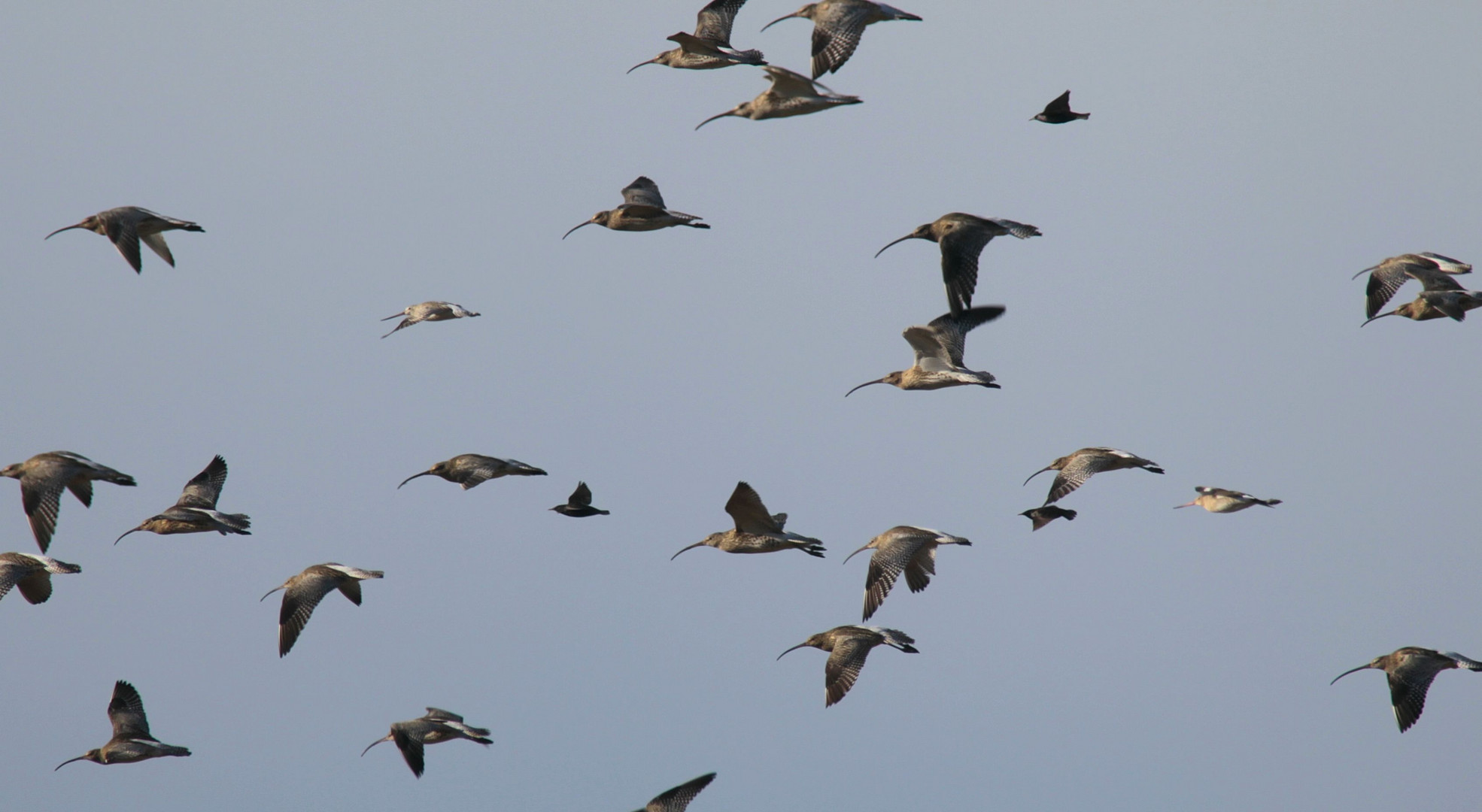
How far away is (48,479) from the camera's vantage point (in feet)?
86.4

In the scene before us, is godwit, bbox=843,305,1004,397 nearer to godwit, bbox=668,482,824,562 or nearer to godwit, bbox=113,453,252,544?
godwit, bbox=668,482,824,562

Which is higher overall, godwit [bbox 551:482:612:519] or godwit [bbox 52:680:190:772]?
godwit [bbox 551:482:612:519]

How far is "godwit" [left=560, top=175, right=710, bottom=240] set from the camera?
90.5 feet

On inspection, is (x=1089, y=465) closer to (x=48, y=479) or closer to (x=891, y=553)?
(x=891, y=553)

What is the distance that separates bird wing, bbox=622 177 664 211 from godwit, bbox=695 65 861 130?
3.20 metres

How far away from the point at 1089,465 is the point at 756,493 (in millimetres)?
5435

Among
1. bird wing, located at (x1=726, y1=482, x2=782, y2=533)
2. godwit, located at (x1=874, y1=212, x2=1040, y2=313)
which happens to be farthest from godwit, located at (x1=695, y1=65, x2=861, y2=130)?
bird wing, located at (x1=726, y1=482, x2=782, y2=533)

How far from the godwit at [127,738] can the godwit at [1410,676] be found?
17821 mm

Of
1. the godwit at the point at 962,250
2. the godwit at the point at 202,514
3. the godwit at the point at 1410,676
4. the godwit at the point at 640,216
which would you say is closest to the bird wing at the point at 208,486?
the godwit at the point at 202,514

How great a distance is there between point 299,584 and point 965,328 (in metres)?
10.8

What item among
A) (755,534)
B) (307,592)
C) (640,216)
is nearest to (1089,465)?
(755,534)

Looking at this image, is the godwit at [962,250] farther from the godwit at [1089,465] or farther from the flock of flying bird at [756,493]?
the godwit at [1089,465]

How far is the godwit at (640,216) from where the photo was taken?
27.6 meters

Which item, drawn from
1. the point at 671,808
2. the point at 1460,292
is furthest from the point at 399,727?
the point at 1460,292
